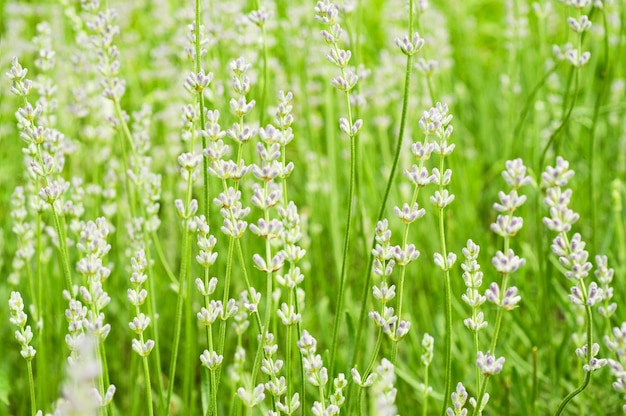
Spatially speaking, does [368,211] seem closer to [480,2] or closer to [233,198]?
[233,198]

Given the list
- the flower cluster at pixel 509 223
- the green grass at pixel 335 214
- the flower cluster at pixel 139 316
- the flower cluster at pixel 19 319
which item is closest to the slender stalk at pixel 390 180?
the green grass at pixel 335 214

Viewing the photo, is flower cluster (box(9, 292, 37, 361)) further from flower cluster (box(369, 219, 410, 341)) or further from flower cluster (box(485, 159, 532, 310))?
flower cluster (box(485, 159, 532, 310))

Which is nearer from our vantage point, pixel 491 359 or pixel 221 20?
pixel 491 359

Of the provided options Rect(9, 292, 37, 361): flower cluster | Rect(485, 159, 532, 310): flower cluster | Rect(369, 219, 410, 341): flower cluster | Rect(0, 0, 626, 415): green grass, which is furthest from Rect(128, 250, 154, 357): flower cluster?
Rect(485, 159, 532, 310): flower cluster

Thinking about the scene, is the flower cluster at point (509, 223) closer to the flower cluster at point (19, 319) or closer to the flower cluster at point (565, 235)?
the flower cluster at point (565, 235)

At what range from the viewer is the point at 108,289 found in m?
2.17

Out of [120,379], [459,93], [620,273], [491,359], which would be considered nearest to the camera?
[491,359]

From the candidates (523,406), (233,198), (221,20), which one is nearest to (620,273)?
(523,406)

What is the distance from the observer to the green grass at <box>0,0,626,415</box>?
171 centimetres

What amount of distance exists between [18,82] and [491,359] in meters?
0.91

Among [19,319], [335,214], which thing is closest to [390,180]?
[19,319]

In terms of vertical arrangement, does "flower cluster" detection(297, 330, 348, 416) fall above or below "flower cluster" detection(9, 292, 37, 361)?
below

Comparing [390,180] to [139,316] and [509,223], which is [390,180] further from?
[139,316]

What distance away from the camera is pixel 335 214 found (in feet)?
7.02
